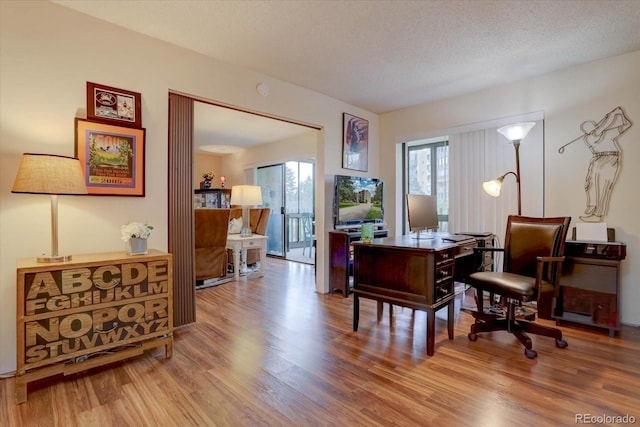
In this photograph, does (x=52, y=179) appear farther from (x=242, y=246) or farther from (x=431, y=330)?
(x=242, y=246)

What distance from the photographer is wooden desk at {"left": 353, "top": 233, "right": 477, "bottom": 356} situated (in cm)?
228

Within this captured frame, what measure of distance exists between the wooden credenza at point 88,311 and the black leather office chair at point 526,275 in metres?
2.48

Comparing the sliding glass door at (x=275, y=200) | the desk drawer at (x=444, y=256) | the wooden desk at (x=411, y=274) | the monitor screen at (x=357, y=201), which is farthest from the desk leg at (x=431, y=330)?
the sliding glass door at (x=275, y=200)

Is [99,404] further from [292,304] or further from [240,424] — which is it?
[292,304]

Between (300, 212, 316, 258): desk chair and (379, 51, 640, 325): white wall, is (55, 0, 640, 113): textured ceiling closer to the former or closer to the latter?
(379, 51, 640, 325): white wall

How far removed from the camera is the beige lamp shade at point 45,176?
5.89 ft

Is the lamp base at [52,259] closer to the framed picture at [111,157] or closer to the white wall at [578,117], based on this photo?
the framed picture at [111,157]

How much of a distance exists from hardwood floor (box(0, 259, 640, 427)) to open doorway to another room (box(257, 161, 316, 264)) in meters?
3.96

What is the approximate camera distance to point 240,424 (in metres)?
1.55

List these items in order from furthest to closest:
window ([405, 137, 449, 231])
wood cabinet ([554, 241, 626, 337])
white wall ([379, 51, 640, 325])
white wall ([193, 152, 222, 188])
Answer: white wall ([193, 152, 222, 188]), window ([405, 137, 449, 231]), white wall ([379, 51, 640, 325]), wood cabinet ([554, 241, 626, 337])

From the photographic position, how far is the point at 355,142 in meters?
4.33

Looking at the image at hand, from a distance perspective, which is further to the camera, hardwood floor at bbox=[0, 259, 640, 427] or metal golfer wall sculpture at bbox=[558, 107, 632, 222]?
metal golfer wall sculpture at bbox=[558, 107, 632, 222]

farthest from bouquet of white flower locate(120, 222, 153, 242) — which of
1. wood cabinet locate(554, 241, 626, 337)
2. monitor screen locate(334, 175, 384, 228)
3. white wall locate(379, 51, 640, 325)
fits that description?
white wall locate(379, 51, 640, 325)

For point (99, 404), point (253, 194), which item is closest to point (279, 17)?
point (99, 404)
